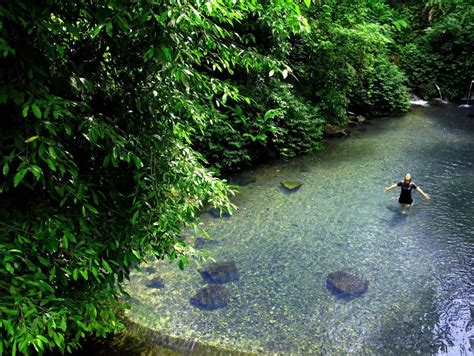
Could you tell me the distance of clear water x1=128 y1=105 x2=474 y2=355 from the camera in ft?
18.9

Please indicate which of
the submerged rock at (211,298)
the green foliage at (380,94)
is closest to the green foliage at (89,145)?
the submerged rock at (211,298)

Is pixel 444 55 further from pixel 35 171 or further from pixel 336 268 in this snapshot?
pixel 35 171

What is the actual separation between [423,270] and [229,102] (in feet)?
22.7

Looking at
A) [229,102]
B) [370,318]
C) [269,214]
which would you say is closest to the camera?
[370,318]

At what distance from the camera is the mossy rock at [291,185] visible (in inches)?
433

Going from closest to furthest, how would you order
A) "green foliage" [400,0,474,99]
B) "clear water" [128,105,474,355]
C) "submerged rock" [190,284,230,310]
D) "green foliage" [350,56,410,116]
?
"clear water" [128,105,474,355], "submerged rock" [190,284,230,310], "green foliage" [350,56,410,116], "green foliage" [400,0,474,99]

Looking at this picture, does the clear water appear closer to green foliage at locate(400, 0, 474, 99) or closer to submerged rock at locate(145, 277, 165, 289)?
submerged rock at locate(145, 277, 165, 289)

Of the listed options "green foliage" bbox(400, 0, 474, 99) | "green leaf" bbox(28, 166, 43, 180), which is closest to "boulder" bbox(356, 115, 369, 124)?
"green foliage" bbox(400, 0, 474, 99)

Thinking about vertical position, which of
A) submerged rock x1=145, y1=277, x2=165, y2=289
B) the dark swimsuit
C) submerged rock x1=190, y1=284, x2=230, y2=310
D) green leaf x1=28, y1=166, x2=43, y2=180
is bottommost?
submerged rock x1=145, y1=277, x2=165, y2=289

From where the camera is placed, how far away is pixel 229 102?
11.4m

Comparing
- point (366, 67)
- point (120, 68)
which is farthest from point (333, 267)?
point (366, 67)

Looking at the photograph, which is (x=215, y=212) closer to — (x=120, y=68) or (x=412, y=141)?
(x=120, y=68)

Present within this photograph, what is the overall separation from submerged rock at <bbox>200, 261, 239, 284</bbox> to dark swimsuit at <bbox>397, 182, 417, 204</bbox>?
4.91 m

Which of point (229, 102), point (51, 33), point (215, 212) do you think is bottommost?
point (215, 212)
